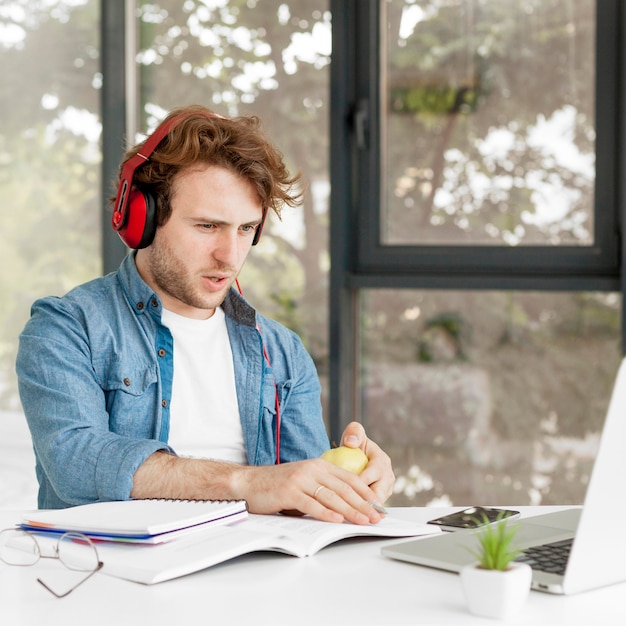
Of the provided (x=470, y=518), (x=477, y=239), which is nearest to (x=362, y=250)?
(x=477, y=239)

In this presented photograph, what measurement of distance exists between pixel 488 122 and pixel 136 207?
4.71 ft

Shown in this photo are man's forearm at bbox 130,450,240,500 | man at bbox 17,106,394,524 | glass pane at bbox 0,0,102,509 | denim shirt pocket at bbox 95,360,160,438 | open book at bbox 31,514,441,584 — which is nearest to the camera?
open book at bbox 31,514,441,584

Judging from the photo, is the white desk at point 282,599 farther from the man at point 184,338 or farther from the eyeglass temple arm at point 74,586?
the man at point 184,338

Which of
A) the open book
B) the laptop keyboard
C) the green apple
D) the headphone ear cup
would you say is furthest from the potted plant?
the headphone ear cup

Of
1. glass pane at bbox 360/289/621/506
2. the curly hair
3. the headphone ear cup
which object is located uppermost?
the curly hair

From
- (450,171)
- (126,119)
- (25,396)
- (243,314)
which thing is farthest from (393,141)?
(25,396)

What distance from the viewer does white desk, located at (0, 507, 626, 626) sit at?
0.94 meters

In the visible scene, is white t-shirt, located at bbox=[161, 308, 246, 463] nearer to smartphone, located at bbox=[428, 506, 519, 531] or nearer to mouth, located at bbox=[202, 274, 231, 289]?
mouth, located at bbox=[202, 274, 231, 289]

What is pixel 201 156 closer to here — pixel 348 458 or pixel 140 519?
pixel 348 458

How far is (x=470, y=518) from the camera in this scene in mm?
1354

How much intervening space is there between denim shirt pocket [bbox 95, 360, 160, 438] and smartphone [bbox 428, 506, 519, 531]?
23.6 inches

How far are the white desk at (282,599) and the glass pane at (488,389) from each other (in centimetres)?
176

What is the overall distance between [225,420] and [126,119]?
5.84ft

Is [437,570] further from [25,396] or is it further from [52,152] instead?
[52,152]
